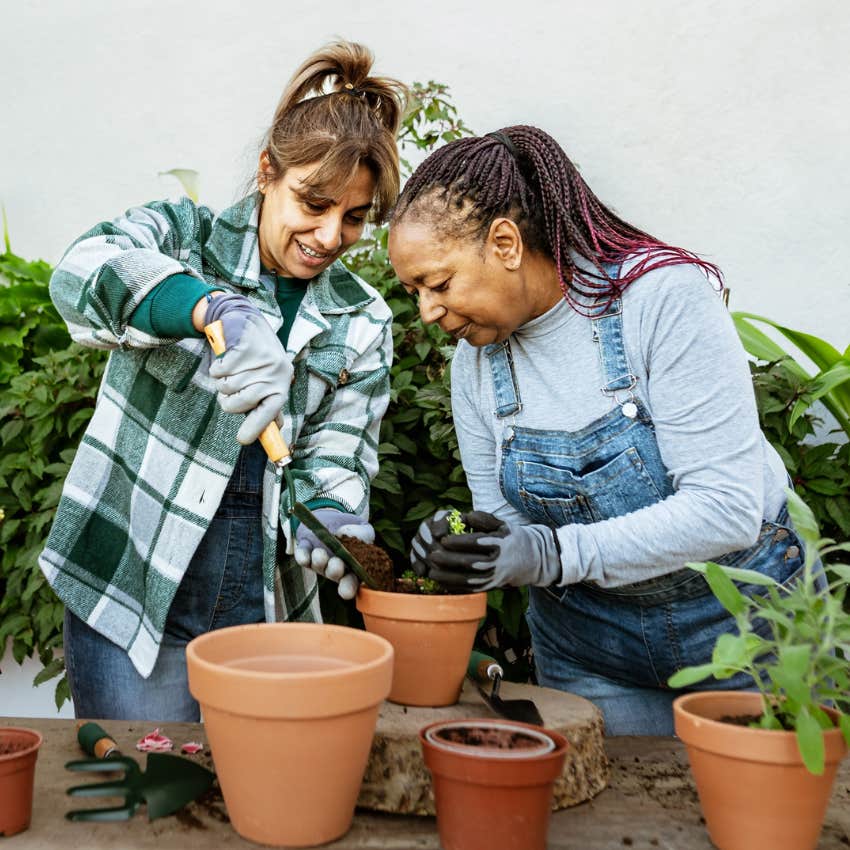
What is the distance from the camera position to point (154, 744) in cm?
120

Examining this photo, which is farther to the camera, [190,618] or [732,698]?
[190,618]

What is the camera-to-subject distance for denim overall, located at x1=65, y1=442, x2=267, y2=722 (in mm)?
1691

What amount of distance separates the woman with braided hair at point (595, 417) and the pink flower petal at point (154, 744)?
431mm

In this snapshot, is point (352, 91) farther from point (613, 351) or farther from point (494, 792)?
point (494, 792)

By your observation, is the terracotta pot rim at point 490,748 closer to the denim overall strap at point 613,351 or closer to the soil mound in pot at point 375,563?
the soil mound in pot at point 375,563

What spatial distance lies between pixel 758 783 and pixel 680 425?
54cm

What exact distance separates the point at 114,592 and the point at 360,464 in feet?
1.71

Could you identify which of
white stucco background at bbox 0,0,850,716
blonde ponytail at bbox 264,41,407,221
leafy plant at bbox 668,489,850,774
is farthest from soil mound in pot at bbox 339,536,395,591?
white stucco background at bbox 0,0,850,716

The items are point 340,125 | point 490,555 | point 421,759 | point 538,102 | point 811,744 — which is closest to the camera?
point 811,744

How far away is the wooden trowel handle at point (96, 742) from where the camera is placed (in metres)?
1.17

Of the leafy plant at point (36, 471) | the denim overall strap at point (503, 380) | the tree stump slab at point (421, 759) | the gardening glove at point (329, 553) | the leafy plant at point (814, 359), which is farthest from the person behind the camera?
the leafy plant at point (36, 471)

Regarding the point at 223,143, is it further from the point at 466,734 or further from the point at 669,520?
the point at 466,734

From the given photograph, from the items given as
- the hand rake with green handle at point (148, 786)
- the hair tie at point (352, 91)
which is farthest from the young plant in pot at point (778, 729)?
the hair tie at point (352, 91)

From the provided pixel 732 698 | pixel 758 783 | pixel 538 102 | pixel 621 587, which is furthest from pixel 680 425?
pixel 538 102
